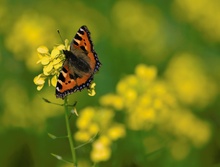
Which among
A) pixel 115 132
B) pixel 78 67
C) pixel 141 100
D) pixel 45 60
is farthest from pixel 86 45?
pixel 141 100

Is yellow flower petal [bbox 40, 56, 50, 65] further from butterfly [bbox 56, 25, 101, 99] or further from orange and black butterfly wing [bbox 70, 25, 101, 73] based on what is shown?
orange and black butterfly wing [bbox 70, 25, 101, 73]

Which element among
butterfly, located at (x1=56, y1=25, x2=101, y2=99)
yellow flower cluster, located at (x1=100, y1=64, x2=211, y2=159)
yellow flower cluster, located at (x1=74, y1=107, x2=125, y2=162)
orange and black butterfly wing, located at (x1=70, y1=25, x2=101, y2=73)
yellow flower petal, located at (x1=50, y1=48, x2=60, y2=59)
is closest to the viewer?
butterfly, located at (x1=56, y1=25, x2=101, y2=99)

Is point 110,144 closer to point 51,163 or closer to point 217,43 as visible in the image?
point 51,163

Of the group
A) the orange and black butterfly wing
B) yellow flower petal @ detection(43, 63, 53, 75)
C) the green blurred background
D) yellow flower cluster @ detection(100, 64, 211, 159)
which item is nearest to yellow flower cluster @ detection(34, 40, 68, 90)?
yellow flower petal @ detection(43, 63, 53, 75)

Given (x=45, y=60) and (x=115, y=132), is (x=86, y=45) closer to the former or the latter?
(x=45, y=60)

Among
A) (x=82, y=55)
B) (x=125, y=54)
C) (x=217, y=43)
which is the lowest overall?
(x=82, y=55)

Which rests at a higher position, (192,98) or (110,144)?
(192,98)

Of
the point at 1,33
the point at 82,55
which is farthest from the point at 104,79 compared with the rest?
the point at 82,55
